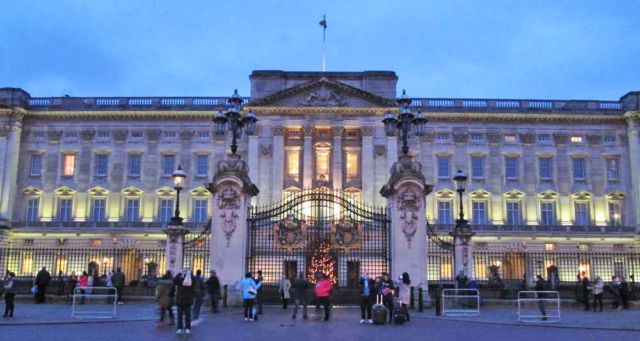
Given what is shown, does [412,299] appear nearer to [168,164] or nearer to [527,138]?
[527,138]

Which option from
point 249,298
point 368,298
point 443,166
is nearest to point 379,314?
point 368,298

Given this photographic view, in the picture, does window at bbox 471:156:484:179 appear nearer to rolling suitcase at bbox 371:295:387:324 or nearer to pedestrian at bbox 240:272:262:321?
rolling suitcase at bbox 371:295:387:324

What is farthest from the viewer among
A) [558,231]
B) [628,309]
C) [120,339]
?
[558,231]

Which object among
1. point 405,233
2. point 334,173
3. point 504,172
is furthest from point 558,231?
point 405,233

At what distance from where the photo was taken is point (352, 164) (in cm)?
5662

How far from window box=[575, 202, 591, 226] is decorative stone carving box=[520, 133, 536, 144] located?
6917mm

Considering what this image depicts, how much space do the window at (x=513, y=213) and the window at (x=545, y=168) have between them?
3584 mm

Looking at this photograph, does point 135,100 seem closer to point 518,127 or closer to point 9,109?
point 9,109

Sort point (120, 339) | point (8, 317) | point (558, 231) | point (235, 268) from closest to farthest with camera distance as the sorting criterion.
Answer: point (120, 339)
point (8, 317)
point (235, 268)
point (558, 231)

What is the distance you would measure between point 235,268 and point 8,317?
23.3 ft

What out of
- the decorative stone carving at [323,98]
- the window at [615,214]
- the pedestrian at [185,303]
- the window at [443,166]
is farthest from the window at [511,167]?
the pedestrian at [185,303]

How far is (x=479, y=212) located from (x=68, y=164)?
123 feet

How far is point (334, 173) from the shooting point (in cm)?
5575

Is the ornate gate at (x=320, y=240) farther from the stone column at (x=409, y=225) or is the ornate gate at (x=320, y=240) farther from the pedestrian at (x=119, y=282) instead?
the pedestrian at (x=119, y=282)
